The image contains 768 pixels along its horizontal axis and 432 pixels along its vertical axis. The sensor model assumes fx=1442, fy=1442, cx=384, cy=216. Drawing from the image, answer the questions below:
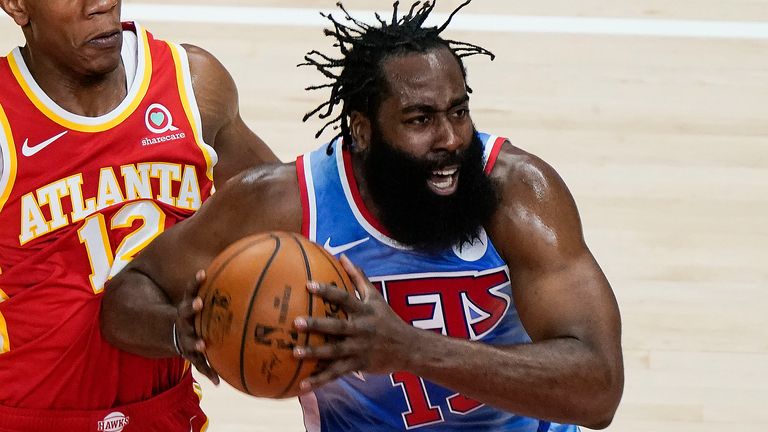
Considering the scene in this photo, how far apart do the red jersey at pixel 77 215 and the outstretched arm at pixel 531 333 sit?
2.64 feet

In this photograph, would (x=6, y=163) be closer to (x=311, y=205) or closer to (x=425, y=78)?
(x=311, y=205)

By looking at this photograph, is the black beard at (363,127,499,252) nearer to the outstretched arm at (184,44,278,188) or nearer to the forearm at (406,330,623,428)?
the forearm at (406,330,623,428)

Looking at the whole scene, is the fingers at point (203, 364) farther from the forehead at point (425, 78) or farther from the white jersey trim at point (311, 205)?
the forehead at point (425, 78)

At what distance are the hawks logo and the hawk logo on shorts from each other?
0.77 meters

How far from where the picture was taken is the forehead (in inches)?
110

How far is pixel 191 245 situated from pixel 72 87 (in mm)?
514

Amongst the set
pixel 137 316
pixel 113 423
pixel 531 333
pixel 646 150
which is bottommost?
pixel 646 150

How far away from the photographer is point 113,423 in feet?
11.0

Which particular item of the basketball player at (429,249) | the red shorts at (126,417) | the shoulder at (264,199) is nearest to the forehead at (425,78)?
the basketball player at (429,249)

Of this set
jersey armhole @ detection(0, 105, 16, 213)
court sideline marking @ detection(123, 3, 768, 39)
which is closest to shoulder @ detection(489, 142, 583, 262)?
jersey armhole @ detection(0, 105, 16, 213)

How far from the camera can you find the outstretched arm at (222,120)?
3457mm

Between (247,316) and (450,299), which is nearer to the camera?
(247,316)

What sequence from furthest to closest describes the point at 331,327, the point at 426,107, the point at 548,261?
1. the point at 548,261
2. the point at 426,107
3. the point at 331,327

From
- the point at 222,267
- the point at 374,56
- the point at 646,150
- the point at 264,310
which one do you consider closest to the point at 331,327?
the point at 264,310
